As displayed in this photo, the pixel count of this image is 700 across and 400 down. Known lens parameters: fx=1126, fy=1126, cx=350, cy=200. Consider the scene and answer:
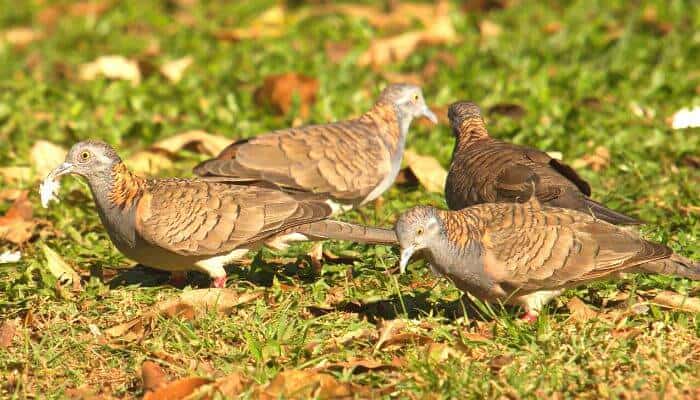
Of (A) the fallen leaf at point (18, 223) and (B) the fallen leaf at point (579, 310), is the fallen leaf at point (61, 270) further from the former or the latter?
(B) the fallen leaf at point (579, 310)

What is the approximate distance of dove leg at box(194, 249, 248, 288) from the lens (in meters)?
5.71

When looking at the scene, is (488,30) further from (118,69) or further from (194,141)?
(194,141)

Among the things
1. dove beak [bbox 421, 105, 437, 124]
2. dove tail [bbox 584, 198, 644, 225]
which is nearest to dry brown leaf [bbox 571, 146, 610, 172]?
dove beak [bbox 421, 105, 437, 124]

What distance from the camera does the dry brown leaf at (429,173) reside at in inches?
284

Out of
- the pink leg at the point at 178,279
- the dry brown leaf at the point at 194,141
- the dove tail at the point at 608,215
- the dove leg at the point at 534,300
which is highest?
the dove tail at the point at 608,215

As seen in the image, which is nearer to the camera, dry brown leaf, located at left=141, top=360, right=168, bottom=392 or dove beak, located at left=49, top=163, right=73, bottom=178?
dry brown leaf, located at left=141, top=360, right=168, bottom=392

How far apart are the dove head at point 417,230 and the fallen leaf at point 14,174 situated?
11.3ft

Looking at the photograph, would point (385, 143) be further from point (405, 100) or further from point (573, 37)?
point (573, 37)

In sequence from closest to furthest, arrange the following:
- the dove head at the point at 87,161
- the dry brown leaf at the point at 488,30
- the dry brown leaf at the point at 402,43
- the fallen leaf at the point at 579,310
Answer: the fallen leaf at the point at 579,310 < the dove head at the point at 87,161 < the dry brown leaf at the point at 402,43 < the dry brown leaf at the point at 488,30

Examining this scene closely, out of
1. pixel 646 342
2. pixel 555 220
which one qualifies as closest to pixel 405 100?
pixel 555 220

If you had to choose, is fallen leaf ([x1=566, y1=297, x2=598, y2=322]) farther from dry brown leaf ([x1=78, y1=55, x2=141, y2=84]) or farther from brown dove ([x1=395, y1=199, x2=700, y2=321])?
dry brown leaf ([x1=78, y1=55, x2=141, y2=84])

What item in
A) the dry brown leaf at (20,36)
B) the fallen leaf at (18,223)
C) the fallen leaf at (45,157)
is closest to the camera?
the fallen leaf at (18,223)

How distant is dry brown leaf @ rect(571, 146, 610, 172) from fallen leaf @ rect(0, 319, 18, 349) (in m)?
3.77

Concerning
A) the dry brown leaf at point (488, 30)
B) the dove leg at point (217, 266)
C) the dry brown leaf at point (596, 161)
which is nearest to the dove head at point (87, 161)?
the dove leg at point (217, 266)
